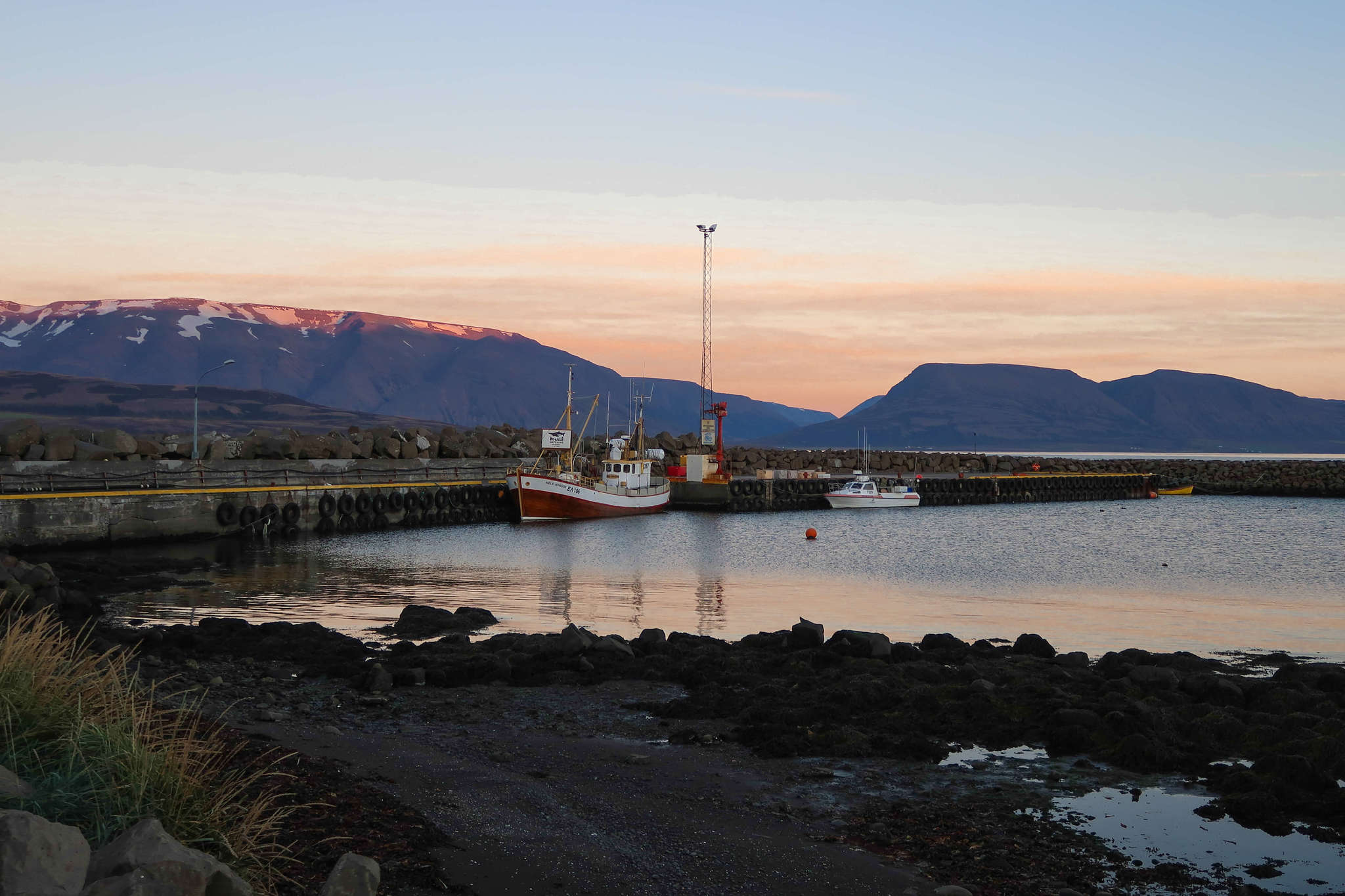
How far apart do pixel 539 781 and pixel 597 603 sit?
Answer: 56.3ft

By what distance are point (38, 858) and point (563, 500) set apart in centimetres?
5519

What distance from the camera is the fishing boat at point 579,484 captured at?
193 feet

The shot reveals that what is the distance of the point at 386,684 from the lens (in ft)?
47.2

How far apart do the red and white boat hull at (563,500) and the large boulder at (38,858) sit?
53.0m

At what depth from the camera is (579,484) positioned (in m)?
61.0

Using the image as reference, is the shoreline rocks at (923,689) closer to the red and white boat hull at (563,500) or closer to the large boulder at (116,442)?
the large boulder at (116,442)

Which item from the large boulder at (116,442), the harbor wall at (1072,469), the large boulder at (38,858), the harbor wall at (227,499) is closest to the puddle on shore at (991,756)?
the large boulder at (38,858)

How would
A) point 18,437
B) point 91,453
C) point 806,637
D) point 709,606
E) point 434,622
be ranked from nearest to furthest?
1. point 806,637
2. point 434,622
3. point 709,606
4. point 18,437
5. point 91,453

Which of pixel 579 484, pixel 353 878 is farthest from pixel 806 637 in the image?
pixel 579 484

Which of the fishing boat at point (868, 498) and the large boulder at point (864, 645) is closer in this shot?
the large boulder at point (864, 645)

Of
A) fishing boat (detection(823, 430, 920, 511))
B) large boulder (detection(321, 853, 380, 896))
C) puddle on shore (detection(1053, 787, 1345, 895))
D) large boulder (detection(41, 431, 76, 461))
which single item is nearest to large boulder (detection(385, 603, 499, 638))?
puddle on shore (detection(1053, 787, 1345, 895))

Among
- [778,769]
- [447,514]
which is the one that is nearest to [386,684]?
[778,769]

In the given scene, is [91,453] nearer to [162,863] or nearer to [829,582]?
[829,582]

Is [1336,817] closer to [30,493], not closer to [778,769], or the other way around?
[778,769]
